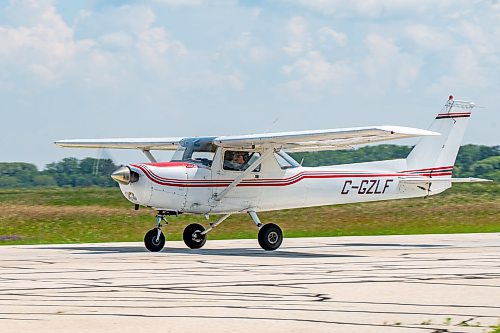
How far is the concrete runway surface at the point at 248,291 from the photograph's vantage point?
415 inches

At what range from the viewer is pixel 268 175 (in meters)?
23.1

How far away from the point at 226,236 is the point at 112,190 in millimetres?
25160

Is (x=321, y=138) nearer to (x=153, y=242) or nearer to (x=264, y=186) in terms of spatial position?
(x=264, y=186)

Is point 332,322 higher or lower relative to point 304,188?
lower

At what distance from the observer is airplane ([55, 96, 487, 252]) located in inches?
846

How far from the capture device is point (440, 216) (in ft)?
133

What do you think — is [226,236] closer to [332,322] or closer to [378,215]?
[378,215]

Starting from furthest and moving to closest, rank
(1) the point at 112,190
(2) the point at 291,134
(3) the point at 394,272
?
(1) the point at 112,190
(2) the point at 291,134
(3) the point at 394,272

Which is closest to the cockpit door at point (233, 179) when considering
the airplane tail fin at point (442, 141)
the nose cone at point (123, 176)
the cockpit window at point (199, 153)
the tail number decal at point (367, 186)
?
the cockpit window at point (199, 153)

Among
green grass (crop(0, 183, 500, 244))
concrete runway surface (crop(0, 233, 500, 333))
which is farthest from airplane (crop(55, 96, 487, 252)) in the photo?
green grass (crop(0, 183, 500, 244))

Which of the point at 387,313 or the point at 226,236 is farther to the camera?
the point at 226,236

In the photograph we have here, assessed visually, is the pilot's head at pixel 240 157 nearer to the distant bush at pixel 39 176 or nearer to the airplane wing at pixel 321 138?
the airplane wing at pixel 321 138

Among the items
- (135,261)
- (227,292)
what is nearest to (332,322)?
(227,292)

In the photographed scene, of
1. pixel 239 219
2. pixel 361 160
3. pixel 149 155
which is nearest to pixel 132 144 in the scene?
pixel 149 155
